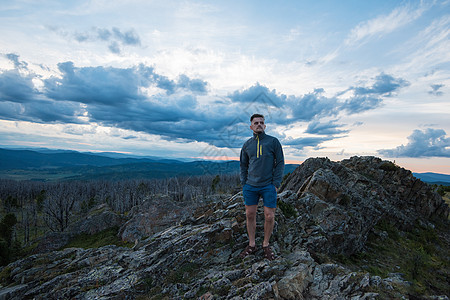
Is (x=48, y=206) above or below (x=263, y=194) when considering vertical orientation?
below

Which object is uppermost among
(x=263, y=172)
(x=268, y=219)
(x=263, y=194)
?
(x=263, y=172)

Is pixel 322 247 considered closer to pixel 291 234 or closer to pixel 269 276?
pixel 291 234

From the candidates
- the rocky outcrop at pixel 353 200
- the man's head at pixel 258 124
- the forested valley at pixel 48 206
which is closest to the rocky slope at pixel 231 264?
the rocky outcrop at pixel 353 200

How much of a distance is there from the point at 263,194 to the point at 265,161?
3.96 feet

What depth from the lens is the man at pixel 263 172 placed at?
26.1ft

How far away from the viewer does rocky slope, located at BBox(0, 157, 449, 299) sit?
22.2 feet

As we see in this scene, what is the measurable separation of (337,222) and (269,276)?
7.01 metres

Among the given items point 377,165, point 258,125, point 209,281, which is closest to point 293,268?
point 209,281

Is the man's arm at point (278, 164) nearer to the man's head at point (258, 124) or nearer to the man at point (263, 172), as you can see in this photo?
the man at point (263, 172)

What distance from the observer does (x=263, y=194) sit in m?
8.05

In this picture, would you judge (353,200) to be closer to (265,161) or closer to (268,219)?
(268,219)

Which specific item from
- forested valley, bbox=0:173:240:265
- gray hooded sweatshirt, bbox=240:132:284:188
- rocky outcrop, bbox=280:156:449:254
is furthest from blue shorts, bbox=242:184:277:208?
forested valley, bbox=0:173:240:265

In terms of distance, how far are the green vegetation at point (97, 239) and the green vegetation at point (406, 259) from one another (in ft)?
103

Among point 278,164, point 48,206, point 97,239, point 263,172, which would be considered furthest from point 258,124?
point 48,206
